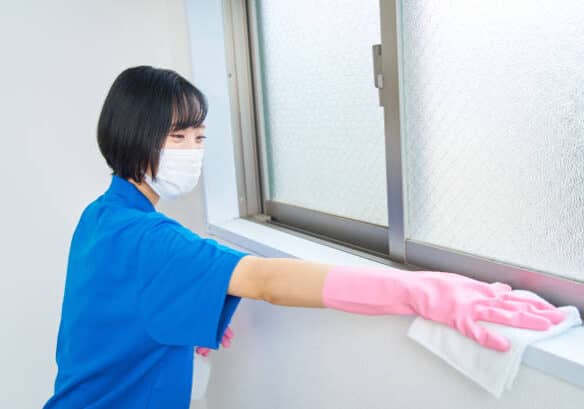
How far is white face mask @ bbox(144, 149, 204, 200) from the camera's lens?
36.9 inches

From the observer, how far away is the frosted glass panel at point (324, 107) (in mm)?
1106

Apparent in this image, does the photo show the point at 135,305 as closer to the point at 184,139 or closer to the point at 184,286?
the point at 184,286

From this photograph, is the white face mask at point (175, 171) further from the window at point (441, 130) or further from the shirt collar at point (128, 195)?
the window at point (441, 130)

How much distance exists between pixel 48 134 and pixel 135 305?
0.75 m

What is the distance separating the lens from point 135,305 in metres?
0.83

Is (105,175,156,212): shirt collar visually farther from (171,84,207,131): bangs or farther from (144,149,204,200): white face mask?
(171,84,207,131): bangs

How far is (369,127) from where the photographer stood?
3.65ft

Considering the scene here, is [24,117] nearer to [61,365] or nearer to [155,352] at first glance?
[61,365]

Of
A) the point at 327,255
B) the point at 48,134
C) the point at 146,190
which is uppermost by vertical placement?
the point at 48,134

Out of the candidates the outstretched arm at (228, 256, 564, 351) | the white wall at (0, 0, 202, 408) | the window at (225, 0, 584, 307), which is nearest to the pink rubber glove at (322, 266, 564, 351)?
the outstretched arm at (228, 256, 564, 351)

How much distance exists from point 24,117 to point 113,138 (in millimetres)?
529

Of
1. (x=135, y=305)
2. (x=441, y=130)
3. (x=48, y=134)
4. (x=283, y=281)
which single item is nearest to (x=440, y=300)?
(x=283, y=281)

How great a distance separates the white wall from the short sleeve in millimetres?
719

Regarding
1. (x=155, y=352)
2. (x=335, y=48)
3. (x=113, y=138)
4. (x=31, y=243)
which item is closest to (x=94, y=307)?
(x=155, y=352)
